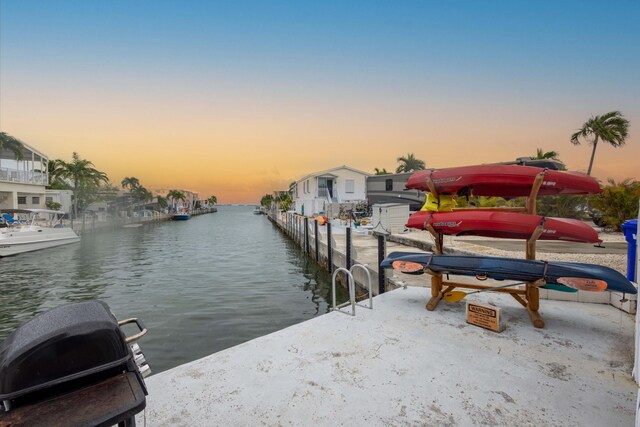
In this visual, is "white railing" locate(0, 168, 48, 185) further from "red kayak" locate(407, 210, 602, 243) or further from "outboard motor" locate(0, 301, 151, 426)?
"red kayak" locate(407, 210, 602, 243)

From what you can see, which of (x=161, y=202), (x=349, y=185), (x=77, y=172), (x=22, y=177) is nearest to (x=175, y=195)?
(x=161, y=202)

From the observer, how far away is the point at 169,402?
281 centimetres

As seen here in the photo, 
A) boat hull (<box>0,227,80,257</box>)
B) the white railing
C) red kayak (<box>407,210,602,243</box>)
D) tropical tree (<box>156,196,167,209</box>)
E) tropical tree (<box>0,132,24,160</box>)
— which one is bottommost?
boat hull (<box>0,227,80,257</box>)

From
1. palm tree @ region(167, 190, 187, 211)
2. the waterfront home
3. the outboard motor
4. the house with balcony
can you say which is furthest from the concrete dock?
palm tree @ region(167, 190, 187, 211)

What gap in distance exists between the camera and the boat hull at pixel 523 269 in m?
4.06

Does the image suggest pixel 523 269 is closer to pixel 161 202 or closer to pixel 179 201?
pixel 161 202

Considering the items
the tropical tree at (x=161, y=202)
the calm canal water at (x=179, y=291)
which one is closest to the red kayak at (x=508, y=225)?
the calm canal water at (x=179, y=291)

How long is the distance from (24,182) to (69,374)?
42.2m

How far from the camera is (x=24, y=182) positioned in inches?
1259

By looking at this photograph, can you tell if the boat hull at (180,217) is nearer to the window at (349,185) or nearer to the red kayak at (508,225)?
the window at (349,185)

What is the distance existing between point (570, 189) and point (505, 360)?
3209mm

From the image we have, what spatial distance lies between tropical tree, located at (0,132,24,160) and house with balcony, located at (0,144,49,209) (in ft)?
2.82

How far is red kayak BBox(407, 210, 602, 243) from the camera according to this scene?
15.1 ft

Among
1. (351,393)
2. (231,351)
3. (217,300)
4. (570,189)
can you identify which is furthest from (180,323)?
(570,189)
